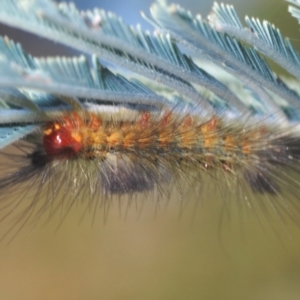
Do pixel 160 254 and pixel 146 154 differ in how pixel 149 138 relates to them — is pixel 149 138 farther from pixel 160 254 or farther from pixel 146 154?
pixel 160 254

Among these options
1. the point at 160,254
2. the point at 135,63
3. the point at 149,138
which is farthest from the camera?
the point at 160,254

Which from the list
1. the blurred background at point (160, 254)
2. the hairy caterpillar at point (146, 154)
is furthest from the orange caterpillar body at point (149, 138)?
the blurred background at point (160, 254)

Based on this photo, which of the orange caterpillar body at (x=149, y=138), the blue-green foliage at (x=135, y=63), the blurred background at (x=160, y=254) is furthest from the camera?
the blurred background at (x=160, y=254)

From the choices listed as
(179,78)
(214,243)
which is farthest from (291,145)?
(214,243)

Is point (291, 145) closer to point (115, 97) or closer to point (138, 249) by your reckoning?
point (115, 97)

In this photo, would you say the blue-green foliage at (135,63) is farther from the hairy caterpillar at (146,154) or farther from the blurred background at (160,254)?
the blurred background at (160,254)

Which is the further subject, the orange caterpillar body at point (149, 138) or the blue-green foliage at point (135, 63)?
the orange caterpillar body at point (149, 138)

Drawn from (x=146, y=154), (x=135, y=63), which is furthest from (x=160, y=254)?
(x=135, y=63)

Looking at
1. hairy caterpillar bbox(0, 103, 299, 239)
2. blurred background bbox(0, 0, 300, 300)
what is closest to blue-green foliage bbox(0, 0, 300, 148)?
hairy caterpillar bbox(0, 103, 299, 239)
